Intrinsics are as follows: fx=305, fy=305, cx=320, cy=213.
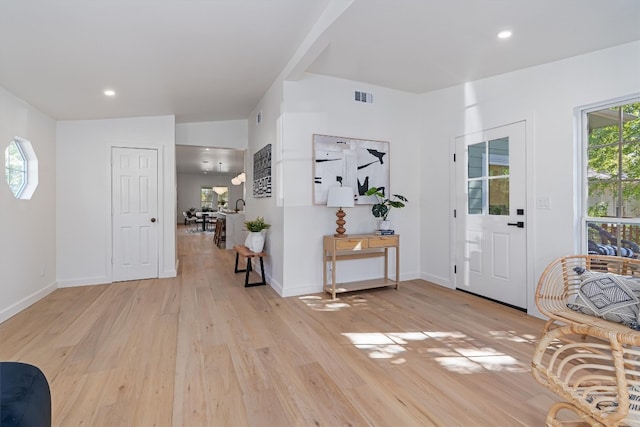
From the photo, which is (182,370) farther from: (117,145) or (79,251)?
(117,145)

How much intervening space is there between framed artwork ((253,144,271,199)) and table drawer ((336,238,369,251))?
1316mm

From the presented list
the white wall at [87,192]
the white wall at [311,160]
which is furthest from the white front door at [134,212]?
the white wall at [311,160]

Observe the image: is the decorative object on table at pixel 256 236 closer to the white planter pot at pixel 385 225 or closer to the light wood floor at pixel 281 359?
the light wood floor at pixel 281 359

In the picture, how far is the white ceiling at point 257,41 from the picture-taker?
7.07ft

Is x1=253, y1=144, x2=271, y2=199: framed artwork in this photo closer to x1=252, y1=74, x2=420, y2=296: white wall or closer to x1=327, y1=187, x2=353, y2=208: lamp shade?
x1=252, y1=74, x2=420, y2=296: white wall

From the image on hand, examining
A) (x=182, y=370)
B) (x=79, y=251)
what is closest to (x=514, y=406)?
(x=182, y=370)

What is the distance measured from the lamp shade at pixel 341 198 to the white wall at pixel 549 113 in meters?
1.56

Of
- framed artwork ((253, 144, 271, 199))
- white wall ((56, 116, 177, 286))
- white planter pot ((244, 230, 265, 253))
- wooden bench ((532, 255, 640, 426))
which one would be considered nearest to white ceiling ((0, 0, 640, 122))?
white wall ((56, 116, 177, 286))

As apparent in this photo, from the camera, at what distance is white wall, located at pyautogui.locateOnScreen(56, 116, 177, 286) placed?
4.07 metres

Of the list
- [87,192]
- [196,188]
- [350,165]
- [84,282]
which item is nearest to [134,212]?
[87,192]

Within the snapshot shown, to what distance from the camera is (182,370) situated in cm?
208

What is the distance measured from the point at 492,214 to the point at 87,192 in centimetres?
528

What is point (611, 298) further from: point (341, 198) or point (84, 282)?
point (84, 282)

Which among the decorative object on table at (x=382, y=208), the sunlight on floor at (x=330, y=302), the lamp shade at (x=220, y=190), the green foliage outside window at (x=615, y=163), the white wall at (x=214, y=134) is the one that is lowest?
the sunlight on floor at (x=330, y=302)
